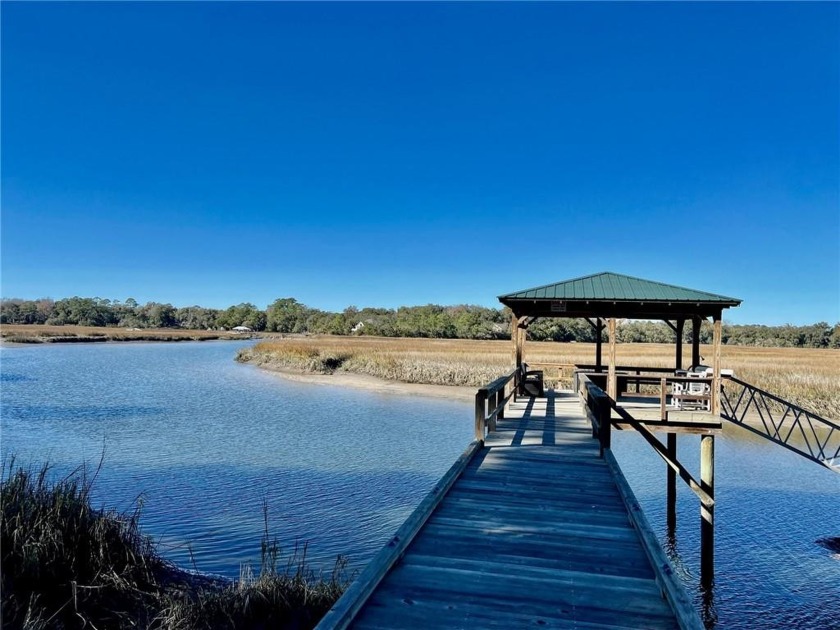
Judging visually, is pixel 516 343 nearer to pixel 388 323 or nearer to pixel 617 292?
pixel 617 292

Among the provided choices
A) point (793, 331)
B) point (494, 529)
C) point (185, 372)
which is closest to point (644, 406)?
point (494, 529)

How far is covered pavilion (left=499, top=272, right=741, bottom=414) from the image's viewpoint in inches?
424

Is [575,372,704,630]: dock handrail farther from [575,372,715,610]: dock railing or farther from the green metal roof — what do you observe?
the green metal roof

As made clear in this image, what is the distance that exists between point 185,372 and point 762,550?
32661 millimetres

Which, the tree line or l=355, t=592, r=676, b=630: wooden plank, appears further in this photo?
the tree line

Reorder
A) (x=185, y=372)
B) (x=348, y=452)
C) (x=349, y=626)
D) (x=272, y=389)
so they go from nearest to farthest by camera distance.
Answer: (x=349, y=626) → (x=348, y=452) → (x=272, y=389) → (x=185, y=372)

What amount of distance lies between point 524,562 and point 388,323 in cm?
8250

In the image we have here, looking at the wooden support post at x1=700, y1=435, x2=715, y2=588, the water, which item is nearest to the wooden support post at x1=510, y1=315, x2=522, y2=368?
the water

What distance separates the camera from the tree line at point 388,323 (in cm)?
6819

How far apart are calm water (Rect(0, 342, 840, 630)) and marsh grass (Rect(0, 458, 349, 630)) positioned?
0.72 meters

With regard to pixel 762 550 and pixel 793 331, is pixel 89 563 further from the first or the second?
pixel 793 331

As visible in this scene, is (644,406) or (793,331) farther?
(793,331)

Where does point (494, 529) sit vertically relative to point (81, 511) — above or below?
above

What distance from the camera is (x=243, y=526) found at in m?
8.79
